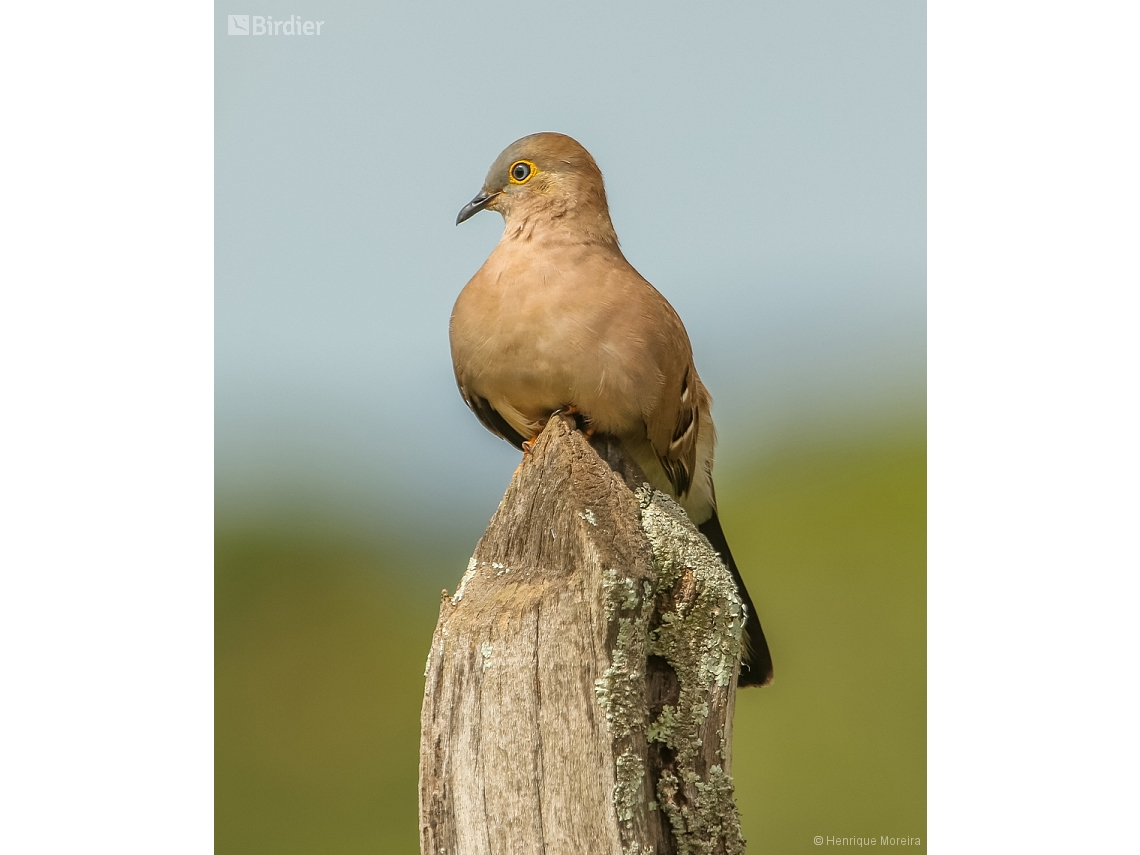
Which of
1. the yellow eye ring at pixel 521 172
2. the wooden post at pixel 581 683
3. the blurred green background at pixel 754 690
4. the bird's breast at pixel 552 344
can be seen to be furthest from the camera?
the blurred green background at pixel 754 690

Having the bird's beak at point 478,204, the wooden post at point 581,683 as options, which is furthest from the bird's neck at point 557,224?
the wooden post at point 581,683

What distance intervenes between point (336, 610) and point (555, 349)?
67.7 inches

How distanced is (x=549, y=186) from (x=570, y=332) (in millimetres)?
541

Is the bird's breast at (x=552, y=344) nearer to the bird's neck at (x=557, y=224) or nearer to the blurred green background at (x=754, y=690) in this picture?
the bird's neck at (x=557, y=224)

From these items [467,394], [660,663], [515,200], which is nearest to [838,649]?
[660,663]

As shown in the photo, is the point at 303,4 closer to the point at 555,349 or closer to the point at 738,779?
the point at 555,349

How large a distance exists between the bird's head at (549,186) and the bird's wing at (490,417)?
530mm

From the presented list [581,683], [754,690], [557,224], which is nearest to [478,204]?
[557,224]

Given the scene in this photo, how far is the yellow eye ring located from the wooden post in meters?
0.95

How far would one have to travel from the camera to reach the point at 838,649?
390cm

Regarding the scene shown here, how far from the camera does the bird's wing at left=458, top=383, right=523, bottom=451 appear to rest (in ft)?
10.9

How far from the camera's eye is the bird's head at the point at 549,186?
325cm

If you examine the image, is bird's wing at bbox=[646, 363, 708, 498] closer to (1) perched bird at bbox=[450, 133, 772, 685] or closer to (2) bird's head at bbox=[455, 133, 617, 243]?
(1) perched bird at bbox=[450, 133, 772, 685]

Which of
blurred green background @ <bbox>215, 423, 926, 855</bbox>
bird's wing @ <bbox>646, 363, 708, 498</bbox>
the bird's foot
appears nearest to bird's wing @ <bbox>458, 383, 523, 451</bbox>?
the bird's foot
